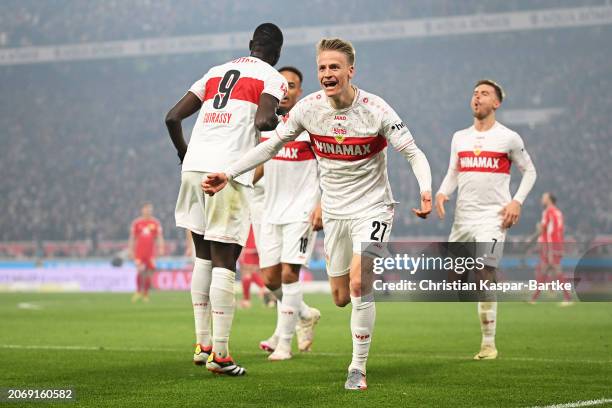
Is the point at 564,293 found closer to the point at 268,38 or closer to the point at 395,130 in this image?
the point at 268,38

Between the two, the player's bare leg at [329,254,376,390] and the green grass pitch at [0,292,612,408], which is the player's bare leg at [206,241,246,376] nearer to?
the green grass pitch at [0,292,612,408]

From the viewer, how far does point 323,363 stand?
733 centimetres

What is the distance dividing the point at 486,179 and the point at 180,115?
318 cm

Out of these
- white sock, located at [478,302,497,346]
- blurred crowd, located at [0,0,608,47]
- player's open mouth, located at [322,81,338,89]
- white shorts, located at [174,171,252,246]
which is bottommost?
white sock, located at [478,302,497,346]

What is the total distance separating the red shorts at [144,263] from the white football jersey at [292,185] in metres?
13.3

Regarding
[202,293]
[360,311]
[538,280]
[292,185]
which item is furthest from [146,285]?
[360,311]

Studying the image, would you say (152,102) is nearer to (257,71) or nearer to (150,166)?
(150,166)

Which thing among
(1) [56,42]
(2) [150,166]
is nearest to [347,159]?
(2) [150,166]

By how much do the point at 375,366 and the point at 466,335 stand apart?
12.4 feet

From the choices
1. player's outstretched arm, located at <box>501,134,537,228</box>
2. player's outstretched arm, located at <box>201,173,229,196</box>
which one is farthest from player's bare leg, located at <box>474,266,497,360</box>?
player's outstretched arm, located at <box>201,173,229,196</box>

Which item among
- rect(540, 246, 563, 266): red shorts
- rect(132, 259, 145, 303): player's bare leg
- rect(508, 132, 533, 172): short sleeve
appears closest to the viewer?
rect(508, 132, 533, 172): short sleeve

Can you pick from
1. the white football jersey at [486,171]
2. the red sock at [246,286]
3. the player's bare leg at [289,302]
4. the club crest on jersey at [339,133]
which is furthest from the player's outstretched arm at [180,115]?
the red sock at [246,286]

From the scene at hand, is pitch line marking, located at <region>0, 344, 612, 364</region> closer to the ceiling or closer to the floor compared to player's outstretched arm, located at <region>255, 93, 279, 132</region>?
closer to the floor

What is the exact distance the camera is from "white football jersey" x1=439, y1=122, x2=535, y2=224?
836cm
